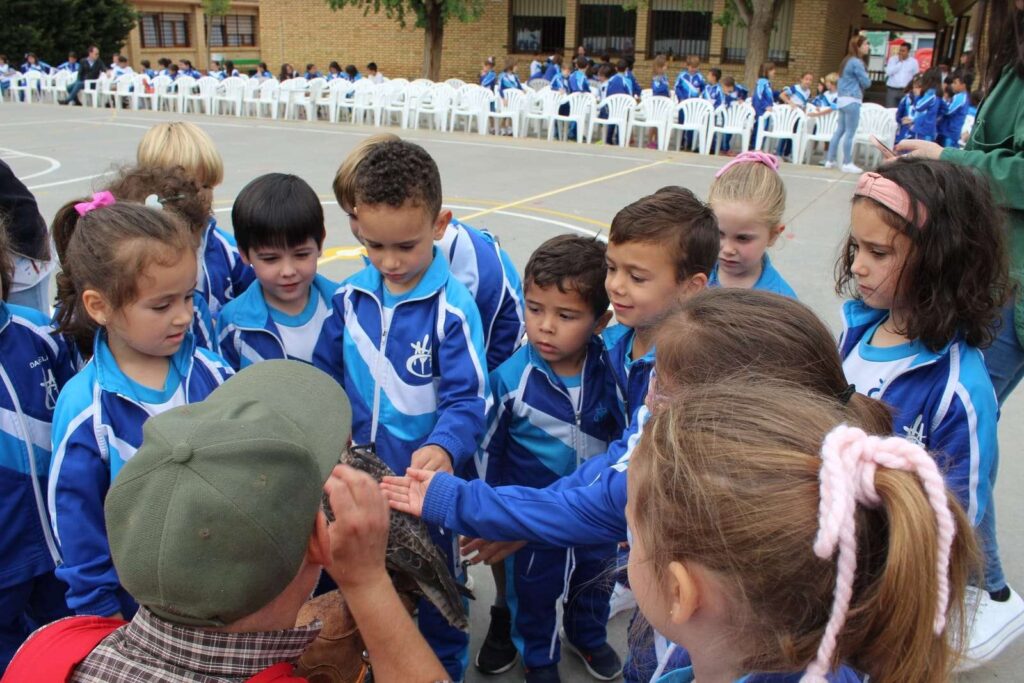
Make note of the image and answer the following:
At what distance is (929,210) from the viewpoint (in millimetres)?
2059

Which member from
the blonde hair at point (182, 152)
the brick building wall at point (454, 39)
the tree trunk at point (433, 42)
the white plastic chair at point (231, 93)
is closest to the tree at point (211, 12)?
the brick building wall at point (454, 39)

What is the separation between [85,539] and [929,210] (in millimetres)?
2255

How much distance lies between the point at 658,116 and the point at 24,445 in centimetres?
1468

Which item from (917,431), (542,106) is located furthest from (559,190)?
(917,431)

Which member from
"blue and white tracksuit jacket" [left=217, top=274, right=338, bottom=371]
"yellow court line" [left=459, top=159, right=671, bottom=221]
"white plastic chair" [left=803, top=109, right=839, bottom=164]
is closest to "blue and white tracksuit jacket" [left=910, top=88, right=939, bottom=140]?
"white plastic chair" [left=803, top=109, right=839, bottom=164]

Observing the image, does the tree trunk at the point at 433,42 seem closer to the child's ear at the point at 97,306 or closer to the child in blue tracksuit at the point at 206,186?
the child in blue tracksuit at the point at 206,186

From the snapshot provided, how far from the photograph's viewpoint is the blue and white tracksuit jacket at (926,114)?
13508 millimetres

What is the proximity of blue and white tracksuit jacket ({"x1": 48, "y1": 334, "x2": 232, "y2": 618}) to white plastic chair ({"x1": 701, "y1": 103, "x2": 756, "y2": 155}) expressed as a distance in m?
14.0

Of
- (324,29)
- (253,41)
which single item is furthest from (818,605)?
(253,41)

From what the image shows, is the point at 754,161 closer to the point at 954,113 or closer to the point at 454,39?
the point at 954,113

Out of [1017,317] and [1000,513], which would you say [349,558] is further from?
[1000,513]

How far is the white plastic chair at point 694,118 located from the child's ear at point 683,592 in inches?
579

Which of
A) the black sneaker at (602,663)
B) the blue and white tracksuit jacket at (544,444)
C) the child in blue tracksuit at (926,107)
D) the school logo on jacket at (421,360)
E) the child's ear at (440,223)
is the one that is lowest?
the black sneaker at (602,663)

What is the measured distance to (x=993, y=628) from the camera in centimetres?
269
